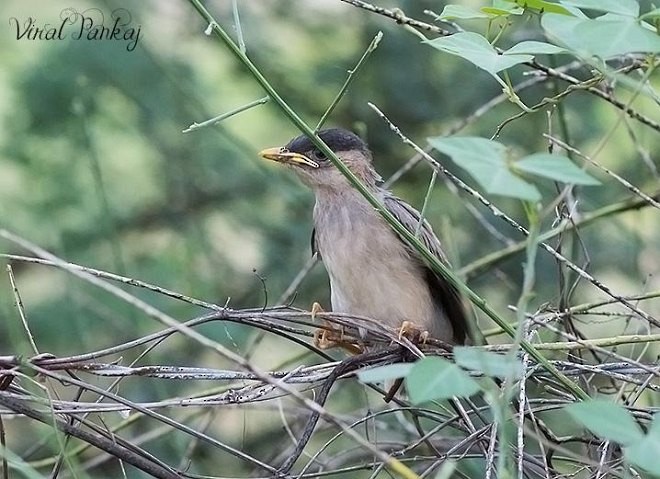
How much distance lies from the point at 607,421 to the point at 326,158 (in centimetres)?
242

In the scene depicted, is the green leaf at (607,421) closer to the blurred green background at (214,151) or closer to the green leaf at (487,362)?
the green leaf at (487,362)

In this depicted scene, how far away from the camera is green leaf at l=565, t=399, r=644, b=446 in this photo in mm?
1561

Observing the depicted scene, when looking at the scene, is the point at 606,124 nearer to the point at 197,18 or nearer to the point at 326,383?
the point at 197,18

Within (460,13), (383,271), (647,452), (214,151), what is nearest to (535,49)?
(460,13)

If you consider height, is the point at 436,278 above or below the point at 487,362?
below

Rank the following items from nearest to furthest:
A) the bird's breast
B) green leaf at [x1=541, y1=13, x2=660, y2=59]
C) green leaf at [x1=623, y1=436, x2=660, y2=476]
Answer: green leaf at [x1=623, y1=436, x2=660, y2=476] < green leaf at [x1=541, y1=13, x2=660, y2=59] < the bird's breast

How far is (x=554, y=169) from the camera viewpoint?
1.63m

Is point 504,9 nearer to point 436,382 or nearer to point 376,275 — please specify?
point 436,382

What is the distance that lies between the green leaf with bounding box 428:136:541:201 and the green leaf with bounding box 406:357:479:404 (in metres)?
0.26

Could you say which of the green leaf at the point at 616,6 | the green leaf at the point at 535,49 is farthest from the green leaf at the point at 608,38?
the green leaf at the point at 535,49

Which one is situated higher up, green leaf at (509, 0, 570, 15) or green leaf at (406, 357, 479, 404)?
green leaf at (509, 0, 570, 15)

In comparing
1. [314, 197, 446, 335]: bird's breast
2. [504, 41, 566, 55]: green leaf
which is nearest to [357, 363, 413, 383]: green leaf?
[504, 41, 566, 55]: green leaf

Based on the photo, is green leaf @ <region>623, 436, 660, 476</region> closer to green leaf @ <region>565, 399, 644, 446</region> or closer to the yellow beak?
green leaf @ <region>565, 399, 644, 446</region>

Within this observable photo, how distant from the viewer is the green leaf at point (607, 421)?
156 cm
